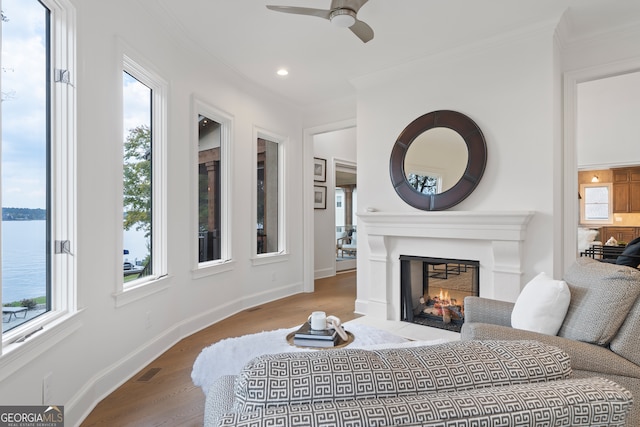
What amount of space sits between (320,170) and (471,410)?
6121 millimetres

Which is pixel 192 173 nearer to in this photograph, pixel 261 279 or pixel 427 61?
pixel 261 279

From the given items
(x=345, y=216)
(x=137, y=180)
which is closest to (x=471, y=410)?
(x=137, y=180)

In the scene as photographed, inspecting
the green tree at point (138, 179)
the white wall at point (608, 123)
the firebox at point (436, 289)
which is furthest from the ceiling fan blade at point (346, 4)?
the white wall at point (608, 123)

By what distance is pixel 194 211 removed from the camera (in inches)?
146

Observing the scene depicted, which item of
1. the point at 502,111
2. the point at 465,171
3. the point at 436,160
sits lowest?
the point at 465,171

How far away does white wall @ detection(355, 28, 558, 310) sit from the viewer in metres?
3.25

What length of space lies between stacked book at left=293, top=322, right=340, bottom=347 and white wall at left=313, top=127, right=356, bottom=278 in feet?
14.9

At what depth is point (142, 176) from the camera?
10.1 feet

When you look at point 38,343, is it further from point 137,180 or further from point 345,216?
point 345,216

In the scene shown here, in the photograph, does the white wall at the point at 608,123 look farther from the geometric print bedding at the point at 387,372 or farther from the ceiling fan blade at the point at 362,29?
the geometric print bedding at the point at 387,372

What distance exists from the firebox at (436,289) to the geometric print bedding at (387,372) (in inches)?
115

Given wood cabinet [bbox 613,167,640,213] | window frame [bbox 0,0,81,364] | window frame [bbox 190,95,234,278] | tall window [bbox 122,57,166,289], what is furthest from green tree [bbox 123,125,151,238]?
wood cabinet [bbox 613,167,640,213]

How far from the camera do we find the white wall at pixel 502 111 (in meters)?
3.25

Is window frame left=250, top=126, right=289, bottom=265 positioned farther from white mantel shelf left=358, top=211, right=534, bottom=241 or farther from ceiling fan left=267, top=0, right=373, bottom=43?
ceiling fan left=267, top=0, right=373, bottom=43
